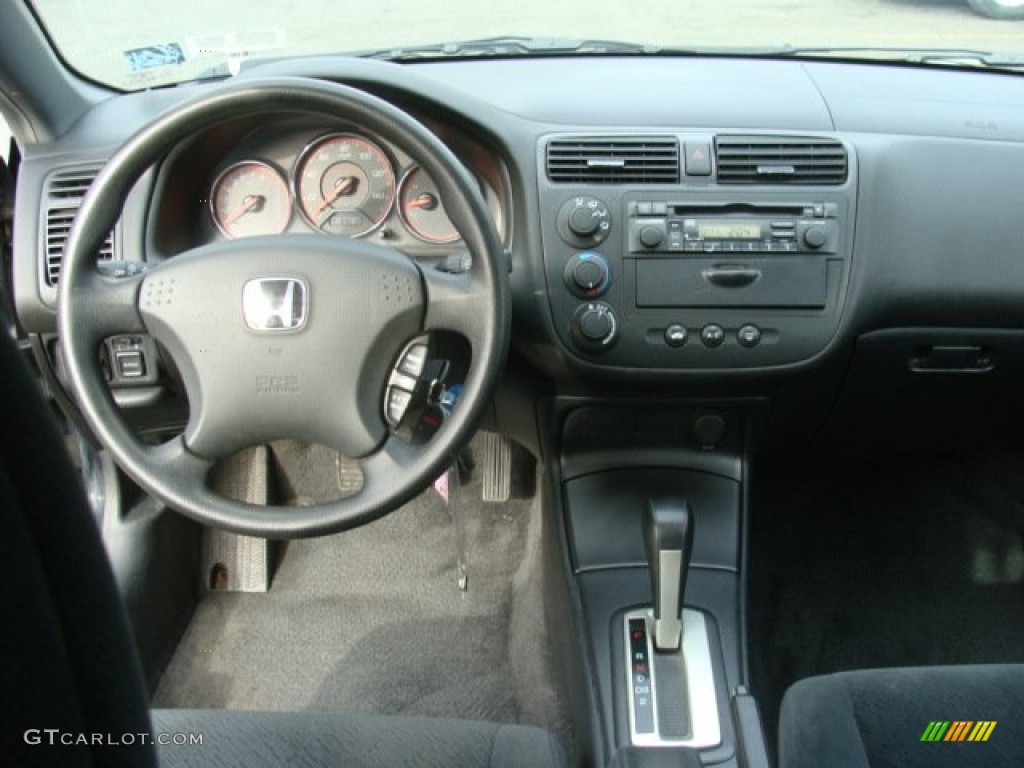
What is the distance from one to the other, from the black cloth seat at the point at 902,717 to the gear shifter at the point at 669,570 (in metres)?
0.36

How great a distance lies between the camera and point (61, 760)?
44 cm

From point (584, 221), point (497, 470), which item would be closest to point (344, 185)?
point (584, 221)

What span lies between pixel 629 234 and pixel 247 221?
0.66 m

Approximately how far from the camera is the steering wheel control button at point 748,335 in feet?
5.09

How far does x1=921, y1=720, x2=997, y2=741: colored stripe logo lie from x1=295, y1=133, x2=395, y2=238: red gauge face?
1111 millimetres

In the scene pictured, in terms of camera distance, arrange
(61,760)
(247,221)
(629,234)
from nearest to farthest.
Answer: (61,760)
(629,234)
(247,221)

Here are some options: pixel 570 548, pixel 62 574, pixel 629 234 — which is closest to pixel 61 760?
pixel 62 574

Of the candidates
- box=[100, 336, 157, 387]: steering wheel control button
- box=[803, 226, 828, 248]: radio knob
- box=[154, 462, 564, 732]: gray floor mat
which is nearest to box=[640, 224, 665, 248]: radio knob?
box=[803, 226, 828, 248]: radio knob

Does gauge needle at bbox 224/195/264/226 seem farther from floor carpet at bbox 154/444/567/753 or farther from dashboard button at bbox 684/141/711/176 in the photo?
floor carpet at bbox 154/444/567/753

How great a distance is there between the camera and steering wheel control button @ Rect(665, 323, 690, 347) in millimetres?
1549

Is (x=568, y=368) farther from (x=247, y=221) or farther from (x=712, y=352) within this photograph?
(x=247, y=221)

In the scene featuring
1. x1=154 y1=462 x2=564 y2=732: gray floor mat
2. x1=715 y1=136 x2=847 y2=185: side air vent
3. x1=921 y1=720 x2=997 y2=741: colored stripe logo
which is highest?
x1=715 y1=136 x2=847 y2=185: side air vent

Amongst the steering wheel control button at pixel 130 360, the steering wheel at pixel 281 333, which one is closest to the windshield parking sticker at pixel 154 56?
the steering wheel control button at pixel 130 360
